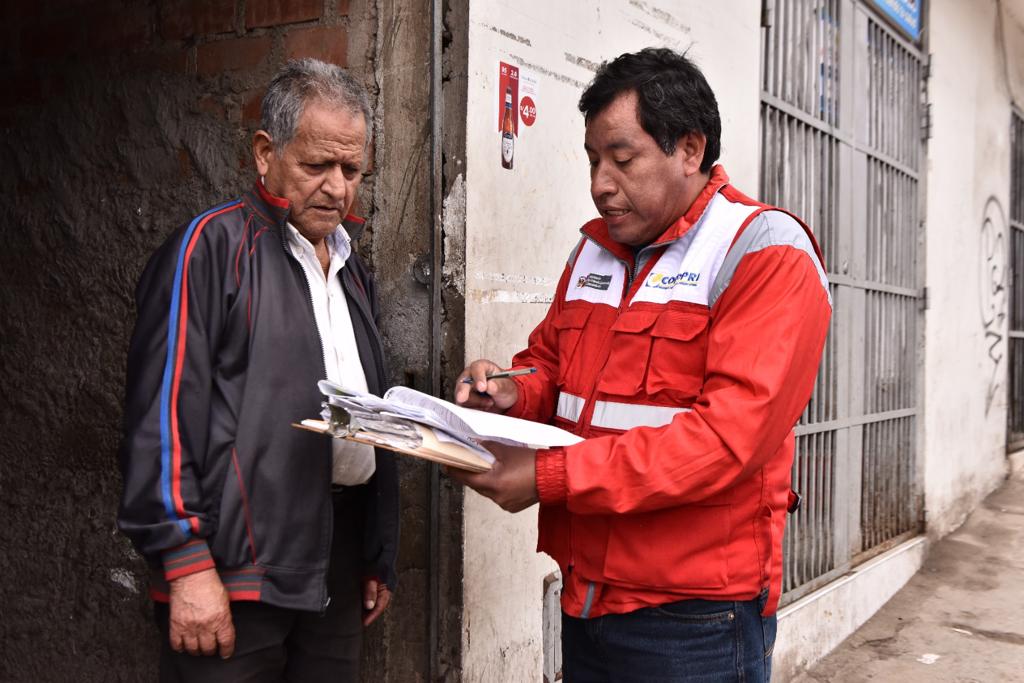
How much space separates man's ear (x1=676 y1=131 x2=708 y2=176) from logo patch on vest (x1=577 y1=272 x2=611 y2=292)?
28 cm

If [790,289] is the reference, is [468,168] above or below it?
above

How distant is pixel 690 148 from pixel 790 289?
383 mm

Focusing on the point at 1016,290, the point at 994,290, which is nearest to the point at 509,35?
the point at 994,290

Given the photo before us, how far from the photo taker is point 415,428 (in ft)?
5.41

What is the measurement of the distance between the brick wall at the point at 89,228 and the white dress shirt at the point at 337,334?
0.71 m

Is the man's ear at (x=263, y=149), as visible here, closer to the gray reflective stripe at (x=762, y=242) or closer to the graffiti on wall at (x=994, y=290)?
the gray reflective stripe at (x=762, y=242)

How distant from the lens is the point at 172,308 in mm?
1843

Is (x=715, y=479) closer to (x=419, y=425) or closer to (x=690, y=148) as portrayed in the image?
(x=419, y=425)

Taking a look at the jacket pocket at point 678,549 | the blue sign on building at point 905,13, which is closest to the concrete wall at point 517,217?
the jacket pocket at point 678,549

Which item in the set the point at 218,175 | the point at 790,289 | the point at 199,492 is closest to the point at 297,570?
the point at 199,492

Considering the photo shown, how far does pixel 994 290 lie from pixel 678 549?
22.1 ft

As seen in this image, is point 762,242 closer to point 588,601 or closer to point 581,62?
A: point 588,601

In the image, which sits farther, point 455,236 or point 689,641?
point 455,236

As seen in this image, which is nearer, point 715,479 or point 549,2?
point 715,479
